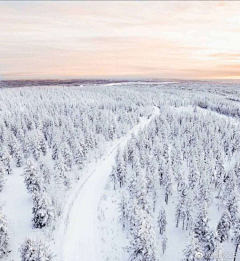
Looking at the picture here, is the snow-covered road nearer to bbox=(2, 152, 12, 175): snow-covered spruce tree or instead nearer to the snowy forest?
the snowy forest

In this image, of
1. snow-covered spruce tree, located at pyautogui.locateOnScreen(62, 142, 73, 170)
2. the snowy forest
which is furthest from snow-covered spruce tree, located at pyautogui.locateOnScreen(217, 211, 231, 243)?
snow-covered spruce tree, located at pyautogui.locateOnScreen(62, 142, 73, 170)

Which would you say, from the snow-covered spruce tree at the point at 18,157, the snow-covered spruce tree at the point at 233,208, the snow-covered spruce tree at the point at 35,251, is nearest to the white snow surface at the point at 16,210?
the snow-covered spruce tree at the point at 18,157

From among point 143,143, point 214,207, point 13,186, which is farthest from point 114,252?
point 143,143

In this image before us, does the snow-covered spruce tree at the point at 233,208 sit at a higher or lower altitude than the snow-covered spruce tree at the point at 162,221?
higher

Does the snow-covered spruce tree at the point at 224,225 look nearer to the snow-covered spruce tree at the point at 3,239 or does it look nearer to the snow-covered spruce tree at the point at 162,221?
the snow-covered spruce tree at the point at 162,221

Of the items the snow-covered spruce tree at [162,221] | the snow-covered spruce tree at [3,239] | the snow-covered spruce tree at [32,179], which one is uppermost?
the snow-covered spruce tree at [32,179]

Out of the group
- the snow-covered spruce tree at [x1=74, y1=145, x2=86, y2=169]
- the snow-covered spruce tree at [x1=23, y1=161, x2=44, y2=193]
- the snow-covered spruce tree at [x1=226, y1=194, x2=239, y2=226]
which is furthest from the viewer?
the snow-covered spruce tree at [x1=74, y1=145, x2=86, y2=169]

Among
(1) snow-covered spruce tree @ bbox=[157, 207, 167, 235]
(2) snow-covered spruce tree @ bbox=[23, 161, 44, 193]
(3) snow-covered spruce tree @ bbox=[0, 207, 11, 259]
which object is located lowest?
(1) snow-covered spruce tree @ bbox=[157, 207, 167, 235]
